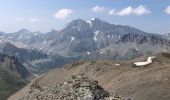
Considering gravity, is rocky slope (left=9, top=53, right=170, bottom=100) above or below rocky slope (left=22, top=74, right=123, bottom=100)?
below

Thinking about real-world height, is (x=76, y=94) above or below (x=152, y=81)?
above

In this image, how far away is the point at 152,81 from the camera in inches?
2992

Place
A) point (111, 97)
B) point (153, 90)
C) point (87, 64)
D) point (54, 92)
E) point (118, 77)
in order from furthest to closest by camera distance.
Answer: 1. point (87, 64)
2. point (118, 77)
3. point (153, 90)
4. point (54, 92)
5. point (111, 97)

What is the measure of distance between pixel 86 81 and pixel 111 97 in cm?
224

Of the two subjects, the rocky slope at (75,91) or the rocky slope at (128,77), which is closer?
the rocky slope at (75,91)

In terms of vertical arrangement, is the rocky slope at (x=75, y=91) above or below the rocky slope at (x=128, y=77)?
above

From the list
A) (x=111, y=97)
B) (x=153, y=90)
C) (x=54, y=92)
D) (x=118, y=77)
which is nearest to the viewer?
(x=111, y=97)

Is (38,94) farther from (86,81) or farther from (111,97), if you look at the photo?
(111,97)

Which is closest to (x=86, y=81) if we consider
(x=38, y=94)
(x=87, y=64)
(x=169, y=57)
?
(x=38, y=94)

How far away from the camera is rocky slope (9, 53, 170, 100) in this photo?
70.6 m

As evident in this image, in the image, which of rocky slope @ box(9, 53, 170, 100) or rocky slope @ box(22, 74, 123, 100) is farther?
rocky slope @ box(9, 53, 170, 100)

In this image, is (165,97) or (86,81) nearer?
(86,81)

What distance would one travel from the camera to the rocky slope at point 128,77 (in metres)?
70.6

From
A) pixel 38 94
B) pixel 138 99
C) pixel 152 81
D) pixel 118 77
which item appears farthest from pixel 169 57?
pixel 38 94
